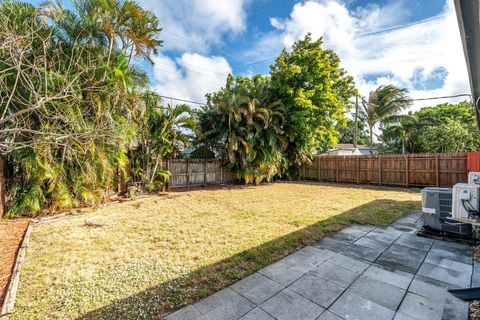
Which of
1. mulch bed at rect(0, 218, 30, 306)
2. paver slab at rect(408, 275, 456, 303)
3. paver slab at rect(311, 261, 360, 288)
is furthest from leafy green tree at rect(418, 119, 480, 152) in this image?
mulch bed at rect(0, 218, 30, 306)

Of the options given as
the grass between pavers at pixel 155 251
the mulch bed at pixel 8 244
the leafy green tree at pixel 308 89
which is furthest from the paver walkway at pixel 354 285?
the leafy green tree at pixel 308 89

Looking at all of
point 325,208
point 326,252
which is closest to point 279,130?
point 325,208

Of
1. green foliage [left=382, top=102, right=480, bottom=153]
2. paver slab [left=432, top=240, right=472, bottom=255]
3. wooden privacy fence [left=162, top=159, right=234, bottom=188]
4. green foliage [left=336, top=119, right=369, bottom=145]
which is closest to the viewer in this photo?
paver slab [left=432, top=240, right=472, bottom=255]

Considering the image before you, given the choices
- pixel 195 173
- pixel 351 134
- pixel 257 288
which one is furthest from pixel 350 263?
pixel 351 134

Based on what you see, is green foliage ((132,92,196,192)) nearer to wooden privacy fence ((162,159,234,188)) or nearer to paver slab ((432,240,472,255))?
wooden privacy fence ((162,159,234,188))

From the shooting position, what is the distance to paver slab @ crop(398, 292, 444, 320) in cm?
195

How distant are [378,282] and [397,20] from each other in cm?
750

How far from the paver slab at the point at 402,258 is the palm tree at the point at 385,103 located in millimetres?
15294

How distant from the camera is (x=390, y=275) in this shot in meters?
2.66

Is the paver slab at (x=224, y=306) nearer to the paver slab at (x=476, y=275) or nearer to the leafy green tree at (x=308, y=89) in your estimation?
the paver slab at (x=476, y=275)

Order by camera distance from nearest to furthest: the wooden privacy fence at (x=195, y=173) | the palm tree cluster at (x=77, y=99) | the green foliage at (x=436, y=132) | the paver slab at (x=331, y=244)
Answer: the paver slab at (x=331, y=244) → the palm tree cluster at (x=77, y=99) → the wooden privacy fence at (x=195, y=173) → the green foliage at (x=436, y=132)

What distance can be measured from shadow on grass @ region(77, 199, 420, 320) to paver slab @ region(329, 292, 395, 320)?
1.05 m

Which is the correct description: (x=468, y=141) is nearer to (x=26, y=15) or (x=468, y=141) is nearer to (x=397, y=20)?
(x=397, y=20)

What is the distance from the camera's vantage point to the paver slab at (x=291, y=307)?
196cm
